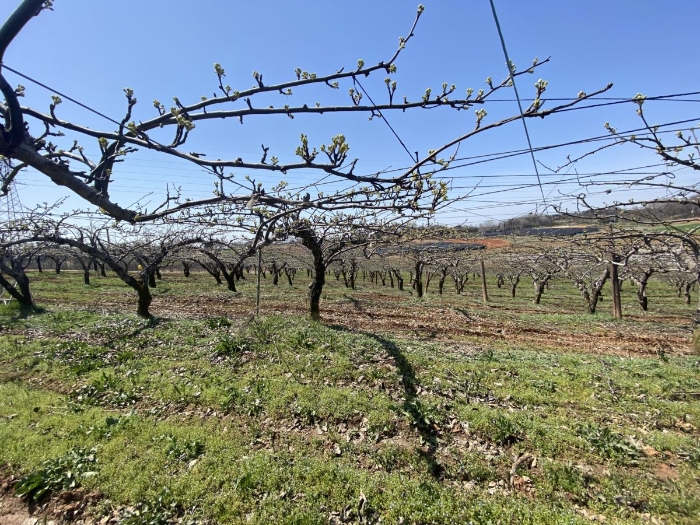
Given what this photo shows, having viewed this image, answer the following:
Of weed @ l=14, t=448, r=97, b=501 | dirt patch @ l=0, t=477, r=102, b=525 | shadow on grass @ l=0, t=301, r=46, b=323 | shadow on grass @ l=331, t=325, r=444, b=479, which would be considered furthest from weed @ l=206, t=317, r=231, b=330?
shadow on grass @ l=0, t=301, r=46, b=323

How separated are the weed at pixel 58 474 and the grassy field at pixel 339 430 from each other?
0.08 ft

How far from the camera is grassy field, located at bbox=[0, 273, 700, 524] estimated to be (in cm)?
416

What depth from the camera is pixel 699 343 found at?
9914 millimetres

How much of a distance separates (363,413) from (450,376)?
8.31 ft

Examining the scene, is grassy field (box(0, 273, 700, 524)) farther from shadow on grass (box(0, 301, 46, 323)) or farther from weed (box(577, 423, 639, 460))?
shadow on grass (box(0, 301, 46, 323))

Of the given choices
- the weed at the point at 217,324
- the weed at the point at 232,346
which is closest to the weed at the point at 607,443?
the weed at the point at 232,346

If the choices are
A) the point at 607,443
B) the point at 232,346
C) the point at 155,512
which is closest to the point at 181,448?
the point at 155,512

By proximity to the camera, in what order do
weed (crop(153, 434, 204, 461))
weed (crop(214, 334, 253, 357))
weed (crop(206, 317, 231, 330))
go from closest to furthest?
weed (crop(153, 434, 204, 461)) → weed (crop(214, 334, 253, 357)) → weed (crop(206, 317, 231, 330))

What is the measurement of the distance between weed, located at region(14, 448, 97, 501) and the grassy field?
2cm

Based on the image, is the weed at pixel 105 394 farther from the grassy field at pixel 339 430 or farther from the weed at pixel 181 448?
the weed at pixel 181 448

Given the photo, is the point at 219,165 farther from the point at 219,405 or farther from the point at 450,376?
the point at 450,376

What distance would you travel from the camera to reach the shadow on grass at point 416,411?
16.1ft

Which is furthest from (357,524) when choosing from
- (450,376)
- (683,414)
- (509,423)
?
Answer: (683,414)

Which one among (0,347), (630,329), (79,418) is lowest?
(630,329)
